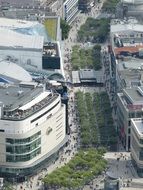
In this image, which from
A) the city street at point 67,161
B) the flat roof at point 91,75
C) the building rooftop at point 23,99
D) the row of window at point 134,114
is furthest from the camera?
the flat roof at point 91,75

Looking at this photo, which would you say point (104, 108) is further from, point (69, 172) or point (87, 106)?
point (69, 172)

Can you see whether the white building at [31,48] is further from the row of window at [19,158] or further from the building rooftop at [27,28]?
the row of window at [19,158]

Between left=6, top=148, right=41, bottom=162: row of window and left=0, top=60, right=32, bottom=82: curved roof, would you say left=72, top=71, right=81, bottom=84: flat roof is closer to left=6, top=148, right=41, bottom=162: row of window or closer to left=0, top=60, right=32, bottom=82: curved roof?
left=0, top=60, right=32, bottom=82: curved roof

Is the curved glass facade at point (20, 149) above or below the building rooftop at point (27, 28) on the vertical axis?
below

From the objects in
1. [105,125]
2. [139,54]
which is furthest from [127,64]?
[105,125]

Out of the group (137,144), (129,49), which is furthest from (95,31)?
(137,144)

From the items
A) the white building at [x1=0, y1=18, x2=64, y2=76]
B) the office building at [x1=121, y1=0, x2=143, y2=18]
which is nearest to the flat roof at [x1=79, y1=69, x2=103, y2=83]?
the white building at [x1=0, y1=18, x2=64, y2=76]

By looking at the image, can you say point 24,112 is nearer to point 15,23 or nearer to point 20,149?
point 20,149

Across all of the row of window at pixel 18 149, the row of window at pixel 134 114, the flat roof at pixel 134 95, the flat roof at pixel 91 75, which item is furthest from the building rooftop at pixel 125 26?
the row of window at pixel 18 149
